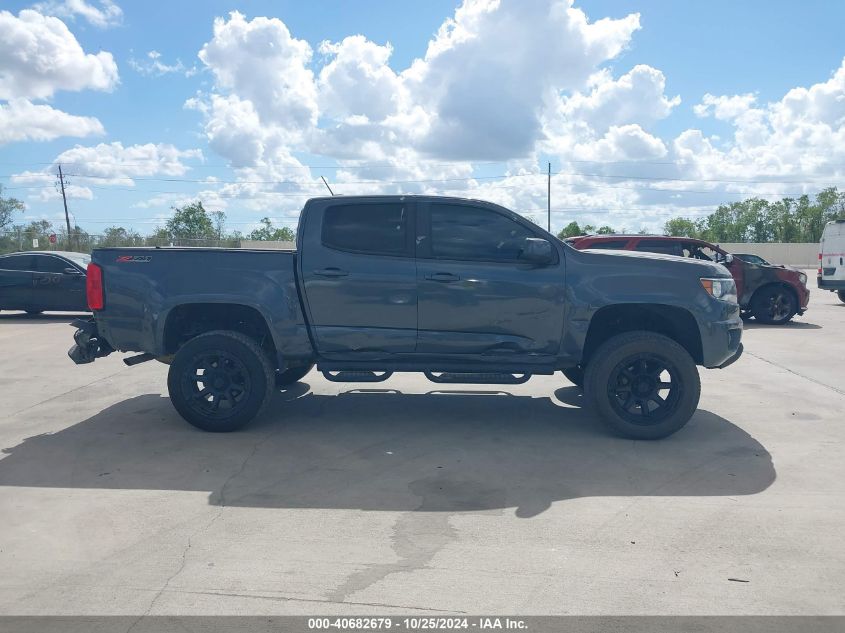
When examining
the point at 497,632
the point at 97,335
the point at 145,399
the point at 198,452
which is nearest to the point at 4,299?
the point at 145,399

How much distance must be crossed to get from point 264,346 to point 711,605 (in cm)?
434

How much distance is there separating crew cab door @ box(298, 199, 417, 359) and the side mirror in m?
0.95

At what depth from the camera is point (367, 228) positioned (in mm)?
5992

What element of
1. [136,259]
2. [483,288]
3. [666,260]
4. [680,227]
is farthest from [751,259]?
[680,227]

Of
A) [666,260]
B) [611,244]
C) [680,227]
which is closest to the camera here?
[666,260]

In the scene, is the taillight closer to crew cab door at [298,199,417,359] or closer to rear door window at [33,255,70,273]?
crew cab door at [298,199,417,359]

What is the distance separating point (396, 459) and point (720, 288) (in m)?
3.09

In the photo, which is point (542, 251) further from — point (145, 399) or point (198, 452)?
point (145, 399)

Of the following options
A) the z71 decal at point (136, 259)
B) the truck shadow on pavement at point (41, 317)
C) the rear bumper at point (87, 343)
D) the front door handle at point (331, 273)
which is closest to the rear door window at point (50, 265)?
the truck shadow on pavement at point (41, 317)

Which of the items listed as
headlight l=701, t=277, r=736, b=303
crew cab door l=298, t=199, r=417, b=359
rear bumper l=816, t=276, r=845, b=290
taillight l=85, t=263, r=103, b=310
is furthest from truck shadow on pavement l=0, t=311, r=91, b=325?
rear bumper l=816, t=276, r=845, b=290

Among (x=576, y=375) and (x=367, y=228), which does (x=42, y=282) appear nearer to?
(x=367, y=228)

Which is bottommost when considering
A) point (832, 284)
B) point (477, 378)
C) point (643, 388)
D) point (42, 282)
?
point (832, 284)

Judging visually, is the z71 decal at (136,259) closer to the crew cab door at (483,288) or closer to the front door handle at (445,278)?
the crew cab door at (483,288)

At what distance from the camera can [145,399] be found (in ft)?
24.1
